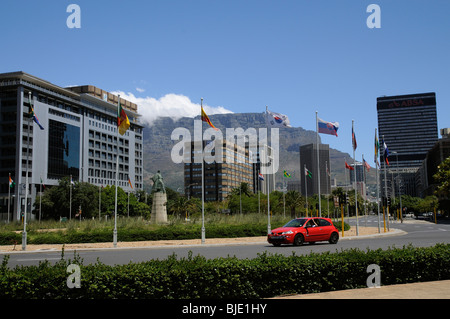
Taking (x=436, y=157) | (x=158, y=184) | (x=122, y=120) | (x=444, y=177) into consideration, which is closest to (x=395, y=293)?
(x=122, y=120)

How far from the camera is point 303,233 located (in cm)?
2419

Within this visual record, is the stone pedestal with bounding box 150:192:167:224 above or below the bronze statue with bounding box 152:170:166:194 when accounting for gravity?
below

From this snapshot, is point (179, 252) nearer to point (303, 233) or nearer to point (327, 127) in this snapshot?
point (303, 233)

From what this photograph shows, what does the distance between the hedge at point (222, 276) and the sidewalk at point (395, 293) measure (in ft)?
1.12

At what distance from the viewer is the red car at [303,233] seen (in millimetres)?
23656

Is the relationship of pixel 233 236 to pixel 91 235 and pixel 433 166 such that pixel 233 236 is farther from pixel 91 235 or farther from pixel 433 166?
pixel 433 166

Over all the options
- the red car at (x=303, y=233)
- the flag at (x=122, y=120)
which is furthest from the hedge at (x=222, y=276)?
the flag at (x=122, y=120)

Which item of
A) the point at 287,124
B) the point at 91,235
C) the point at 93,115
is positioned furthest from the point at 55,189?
the point at 287,124

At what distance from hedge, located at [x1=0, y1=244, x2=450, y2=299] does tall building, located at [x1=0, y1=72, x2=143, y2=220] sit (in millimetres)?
79022

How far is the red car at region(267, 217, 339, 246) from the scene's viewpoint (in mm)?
23656

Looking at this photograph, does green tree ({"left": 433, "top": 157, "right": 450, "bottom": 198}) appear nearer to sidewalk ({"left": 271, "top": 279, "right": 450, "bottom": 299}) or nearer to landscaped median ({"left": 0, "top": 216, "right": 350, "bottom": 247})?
landscaped median ({"left": 0, "top": 216, "right": 350, "bottom": 247})

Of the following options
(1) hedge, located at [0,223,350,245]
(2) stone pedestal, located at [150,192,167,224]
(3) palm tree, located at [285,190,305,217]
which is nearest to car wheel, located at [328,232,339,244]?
(1) hedge, located at [0,223,350,245]

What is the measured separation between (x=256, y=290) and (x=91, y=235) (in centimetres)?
2496

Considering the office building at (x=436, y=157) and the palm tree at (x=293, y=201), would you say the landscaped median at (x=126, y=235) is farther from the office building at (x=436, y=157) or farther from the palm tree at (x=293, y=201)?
the office building at (x=436, y=157)
